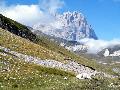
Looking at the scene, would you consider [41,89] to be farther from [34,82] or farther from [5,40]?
[5,40]

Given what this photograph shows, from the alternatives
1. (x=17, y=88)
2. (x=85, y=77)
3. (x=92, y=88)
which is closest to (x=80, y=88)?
(x=92, y=88)

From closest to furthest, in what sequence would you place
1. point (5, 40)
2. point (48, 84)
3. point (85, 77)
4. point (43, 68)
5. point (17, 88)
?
point (17, 88)
point (48, 84)
point (85, 77)
point (43, 68)
point (5, 40)

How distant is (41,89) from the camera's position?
3312 centimetres

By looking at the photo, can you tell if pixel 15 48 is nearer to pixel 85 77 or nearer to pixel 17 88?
pixel 85 77

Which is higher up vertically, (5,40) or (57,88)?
(5,40)

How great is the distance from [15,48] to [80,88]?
53245 millimetres

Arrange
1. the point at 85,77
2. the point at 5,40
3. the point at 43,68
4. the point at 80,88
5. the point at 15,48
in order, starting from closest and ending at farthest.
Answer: the point at 80,88 → the point at 85,77 → the point at 43,68 → the point at 15,48 → the point at 5,40

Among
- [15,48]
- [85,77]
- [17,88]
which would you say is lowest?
[17,88]

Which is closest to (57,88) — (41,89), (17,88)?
(41,89)

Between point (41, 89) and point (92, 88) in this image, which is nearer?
point (41, 89)

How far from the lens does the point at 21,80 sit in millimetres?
37375

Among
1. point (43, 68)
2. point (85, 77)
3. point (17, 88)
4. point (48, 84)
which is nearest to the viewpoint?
point (17, 88)

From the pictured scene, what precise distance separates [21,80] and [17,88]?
16.6 ft

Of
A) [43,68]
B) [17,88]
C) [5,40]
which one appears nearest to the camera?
[17,88]
